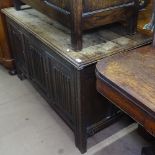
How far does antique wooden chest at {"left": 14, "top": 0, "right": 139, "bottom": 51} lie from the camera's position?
1.27 meters

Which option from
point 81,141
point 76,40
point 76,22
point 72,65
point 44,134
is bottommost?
point 44,134

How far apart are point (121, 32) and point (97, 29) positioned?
0.55 feet

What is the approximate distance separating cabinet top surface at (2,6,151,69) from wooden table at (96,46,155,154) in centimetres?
16

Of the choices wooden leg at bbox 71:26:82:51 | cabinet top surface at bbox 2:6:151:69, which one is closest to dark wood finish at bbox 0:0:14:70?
cabinet top surface at bbox 2:6:151:69

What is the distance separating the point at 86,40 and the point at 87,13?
24cm

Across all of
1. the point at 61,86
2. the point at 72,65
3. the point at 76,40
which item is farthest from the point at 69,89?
the point at 76,40

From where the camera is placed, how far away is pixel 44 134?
1.80 metres

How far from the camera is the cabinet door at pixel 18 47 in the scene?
79.7 inches

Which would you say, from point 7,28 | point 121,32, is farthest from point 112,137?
point 7,28

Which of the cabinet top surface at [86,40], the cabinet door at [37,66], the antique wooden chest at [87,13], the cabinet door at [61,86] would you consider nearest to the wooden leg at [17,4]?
the cabinet top surface at [86,40]

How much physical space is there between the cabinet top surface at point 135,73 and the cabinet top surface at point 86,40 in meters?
0.16

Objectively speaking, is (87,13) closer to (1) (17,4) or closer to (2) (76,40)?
(2) (76,40)

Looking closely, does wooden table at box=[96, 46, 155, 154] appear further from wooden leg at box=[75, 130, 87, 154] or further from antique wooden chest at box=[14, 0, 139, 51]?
wooden leg at box=[75, 130, 87, 154]

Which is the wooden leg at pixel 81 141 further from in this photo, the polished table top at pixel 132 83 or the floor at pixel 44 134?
the polished table top at pixel 132 83
